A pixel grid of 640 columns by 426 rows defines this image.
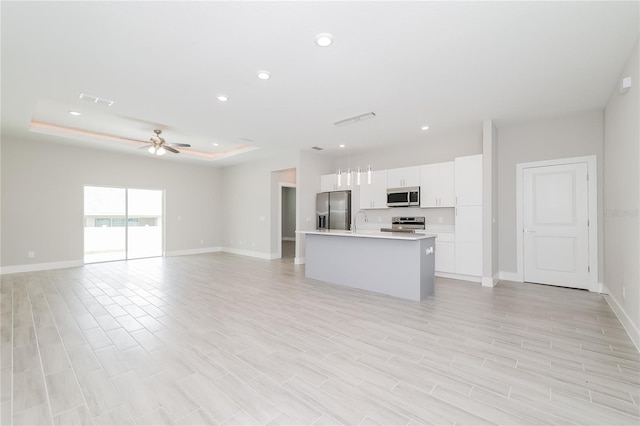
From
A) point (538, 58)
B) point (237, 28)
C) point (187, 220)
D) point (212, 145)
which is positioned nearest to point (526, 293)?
point (538, 58)

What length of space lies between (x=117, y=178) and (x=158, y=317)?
18.6 ft

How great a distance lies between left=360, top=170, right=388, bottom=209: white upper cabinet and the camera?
6512 mm

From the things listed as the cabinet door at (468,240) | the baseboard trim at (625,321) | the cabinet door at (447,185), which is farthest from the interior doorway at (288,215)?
Answer: the baseboard trim at (625,321)

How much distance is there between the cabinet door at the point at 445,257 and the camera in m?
5.46

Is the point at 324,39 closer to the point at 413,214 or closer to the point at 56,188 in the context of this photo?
the point at 413,214

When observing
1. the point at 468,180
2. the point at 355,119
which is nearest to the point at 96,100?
the point at 355,119

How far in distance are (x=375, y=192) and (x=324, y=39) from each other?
14.4ft

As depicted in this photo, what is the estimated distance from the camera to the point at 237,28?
248 centimetres

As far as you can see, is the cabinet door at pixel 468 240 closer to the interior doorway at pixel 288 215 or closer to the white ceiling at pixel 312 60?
the white ceiling at pixel 312 60

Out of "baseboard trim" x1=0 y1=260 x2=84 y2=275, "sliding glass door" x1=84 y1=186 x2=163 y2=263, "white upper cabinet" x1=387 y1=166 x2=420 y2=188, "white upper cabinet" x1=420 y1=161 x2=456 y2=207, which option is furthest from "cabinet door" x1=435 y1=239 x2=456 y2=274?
"baseboard trim" x1=0 y1=260 x2=84 y2=275

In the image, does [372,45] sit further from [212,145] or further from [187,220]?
[187,220]

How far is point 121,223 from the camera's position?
24.9ft

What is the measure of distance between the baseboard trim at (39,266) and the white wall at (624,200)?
964 centimetres

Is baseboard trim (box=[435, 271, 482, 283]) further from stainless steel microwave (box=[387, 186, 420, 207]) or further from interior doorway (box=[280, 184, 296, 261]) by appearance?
interior doorway (box=[280, 184, 296, 261])
